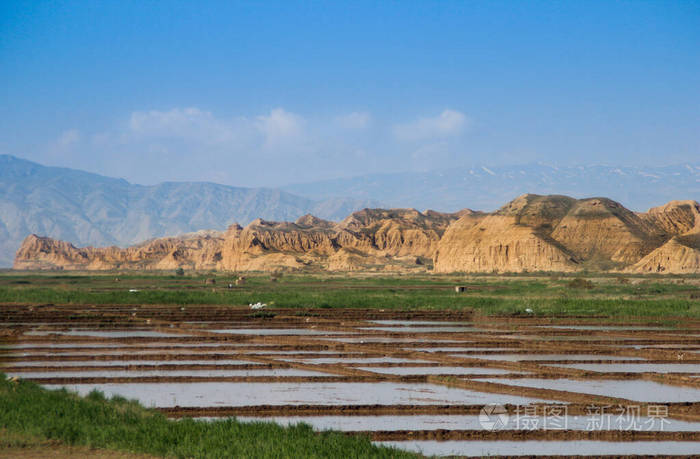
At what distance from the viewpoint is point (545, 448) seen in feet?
31.1

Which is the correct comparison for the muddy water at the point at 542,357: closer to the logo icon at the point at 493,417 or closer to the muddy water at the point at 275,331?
the logo icon at the point at 493,417

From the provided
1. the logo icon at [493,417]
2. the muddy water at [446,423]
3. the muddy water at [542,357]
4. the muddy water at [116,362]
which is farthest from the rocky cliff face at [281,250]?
the muddy water at [446,423]

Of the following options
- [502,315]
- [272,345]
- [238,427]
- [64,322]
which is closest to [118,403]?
[238,427]

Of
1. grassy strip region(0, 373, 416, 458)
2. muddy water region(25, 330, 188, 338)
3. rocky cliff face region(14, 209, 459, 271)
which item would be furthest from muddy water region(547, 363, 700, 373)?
rocky cliff face region(14, 209, 459, 271)

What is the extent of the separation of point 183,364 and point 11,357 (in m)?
4.59

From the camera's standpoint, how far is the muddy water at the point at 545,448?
921 cm

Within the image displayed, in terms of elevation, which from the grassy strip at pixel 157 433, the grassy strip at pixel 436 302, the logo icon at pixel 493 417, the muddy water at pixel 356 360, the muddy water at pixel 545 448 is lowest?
the muddy water at pixel 356 360

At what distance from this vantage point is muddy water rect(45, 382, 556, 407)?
41.0 feet

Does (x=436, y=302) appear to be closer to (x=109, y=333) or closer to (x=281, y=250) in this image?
(x=109, y=333)

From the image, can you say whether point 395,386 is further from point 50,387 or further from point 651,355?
point 651,355

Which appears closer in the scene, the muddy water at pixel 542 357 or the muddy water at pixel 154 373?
the muddy water at pixel 154 373

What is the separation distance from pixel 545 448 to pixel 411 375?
572cm

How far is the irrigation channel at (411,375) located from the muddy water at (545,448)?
0.04 metres

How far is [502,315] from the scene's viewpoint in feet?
104
